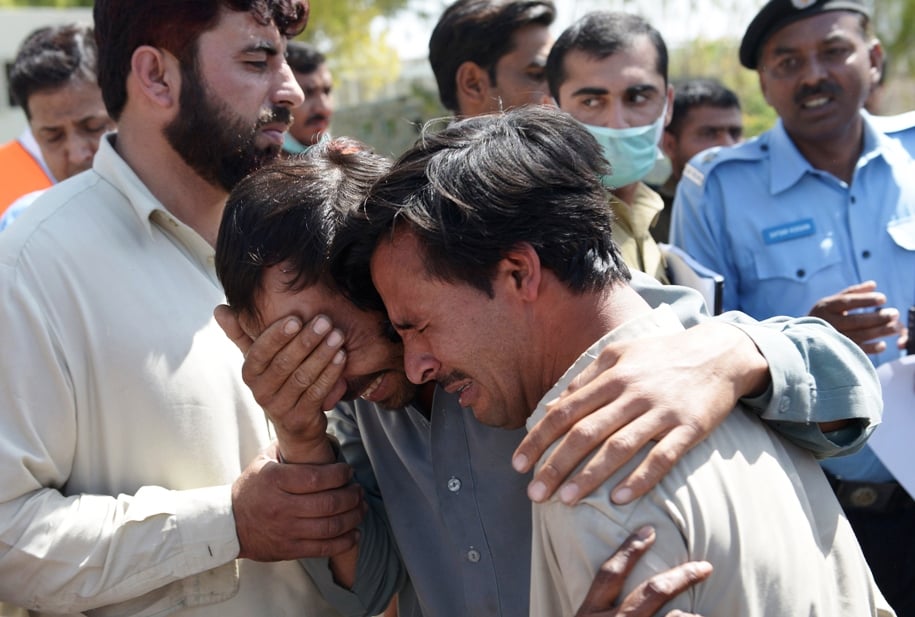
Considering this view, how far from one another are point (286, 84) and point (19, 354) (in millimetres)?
1057

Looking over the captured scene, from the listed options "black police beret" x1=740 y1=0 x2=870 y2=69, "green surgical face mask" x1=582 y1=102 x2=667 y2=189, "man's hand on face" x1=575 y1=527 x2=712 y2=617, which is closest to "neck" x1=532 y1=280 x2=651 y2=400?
"man's hand on face" x1=575 y1=527 x2=712 y2=617

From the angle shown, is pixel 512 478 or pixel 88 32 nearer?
pixel 512 478

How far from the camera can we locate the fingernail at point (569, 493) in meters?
1.67

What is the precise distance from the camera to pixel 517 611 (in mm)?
2281

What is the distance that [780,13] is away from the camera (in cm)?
416

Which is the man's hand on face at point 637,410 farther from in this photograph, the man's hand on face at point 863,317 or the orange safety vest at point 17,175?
the orange safety vest at point 17,175

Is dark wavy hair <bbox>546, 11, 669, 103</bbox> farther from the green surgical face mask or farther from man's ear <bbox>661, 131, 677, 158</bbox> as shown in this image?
man's ear <bbox>661, 131, 677, 158</bbox>

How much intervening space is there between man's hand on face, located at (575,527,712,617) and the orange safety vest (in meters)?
5.18

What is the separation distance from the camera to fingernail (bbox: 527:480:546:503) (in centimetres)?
172

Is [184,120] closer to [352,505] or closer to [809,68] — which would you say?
[352,505]

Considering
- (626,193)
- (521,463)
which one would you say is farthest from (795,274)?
(521,463)

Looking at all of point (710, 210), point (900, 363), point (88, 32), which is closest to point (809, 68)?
point (710, 210)

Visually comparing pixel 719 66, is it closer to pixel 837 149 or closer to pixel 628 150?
pixel 837 149

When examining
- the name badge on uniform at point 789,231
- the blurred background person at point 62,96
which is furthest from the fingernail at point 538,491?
the blurred background person at point 62,96
